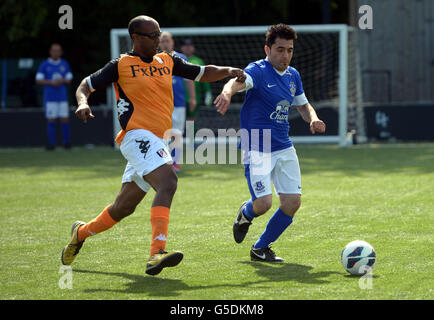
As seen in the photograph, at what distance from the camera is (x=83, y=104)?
203 inches

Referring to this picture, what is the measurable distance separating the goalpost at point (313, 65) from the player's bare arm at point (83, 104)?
10.2m

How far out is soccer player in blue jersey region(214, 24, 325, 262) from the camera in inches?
228

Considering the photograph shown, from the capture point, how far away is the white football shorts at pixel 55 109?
51.4 ft

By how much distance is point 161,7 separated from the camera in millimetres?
20641

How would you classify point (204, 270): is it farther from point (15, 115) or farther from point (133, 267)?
point (15, 115)

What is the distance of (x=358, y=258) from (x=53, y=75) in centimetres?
1202

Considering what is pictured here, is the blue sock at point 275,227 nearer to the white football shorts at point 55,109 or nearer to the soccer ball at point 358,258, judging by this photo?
the soccer ball at point 358,258

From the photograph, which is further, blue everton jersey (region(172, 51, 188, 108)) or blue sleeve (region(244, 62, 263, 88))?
blue everton jersey (region(172, 51, 188, 108))

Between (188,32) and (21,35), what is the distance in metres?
5.70

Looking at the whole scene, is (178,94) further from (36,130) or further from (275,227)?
(36,130)

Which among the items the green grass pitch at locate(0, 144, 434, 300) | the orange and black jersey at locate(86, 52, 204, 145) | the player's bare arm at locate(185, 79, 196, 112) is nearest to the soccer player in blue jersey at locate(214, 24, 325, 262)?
the green grass pitch at locate(0, 144, 434, 300)

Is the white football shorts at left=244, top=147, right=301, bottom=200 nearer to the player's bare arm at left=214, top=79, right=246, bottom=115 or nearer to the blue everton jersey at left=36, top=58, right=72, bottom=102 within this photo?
the player's bare arm at left=214, top=79, right=246, bottom=115

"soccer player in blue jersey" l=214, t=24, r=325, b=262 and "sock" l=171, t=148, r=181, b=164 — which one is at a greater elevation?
"soccer player in blue jersey" l=214, t=24, r=325, b=262

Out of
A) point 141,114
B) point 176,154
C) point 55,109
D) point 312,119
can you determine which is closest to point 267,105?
point 312,119
